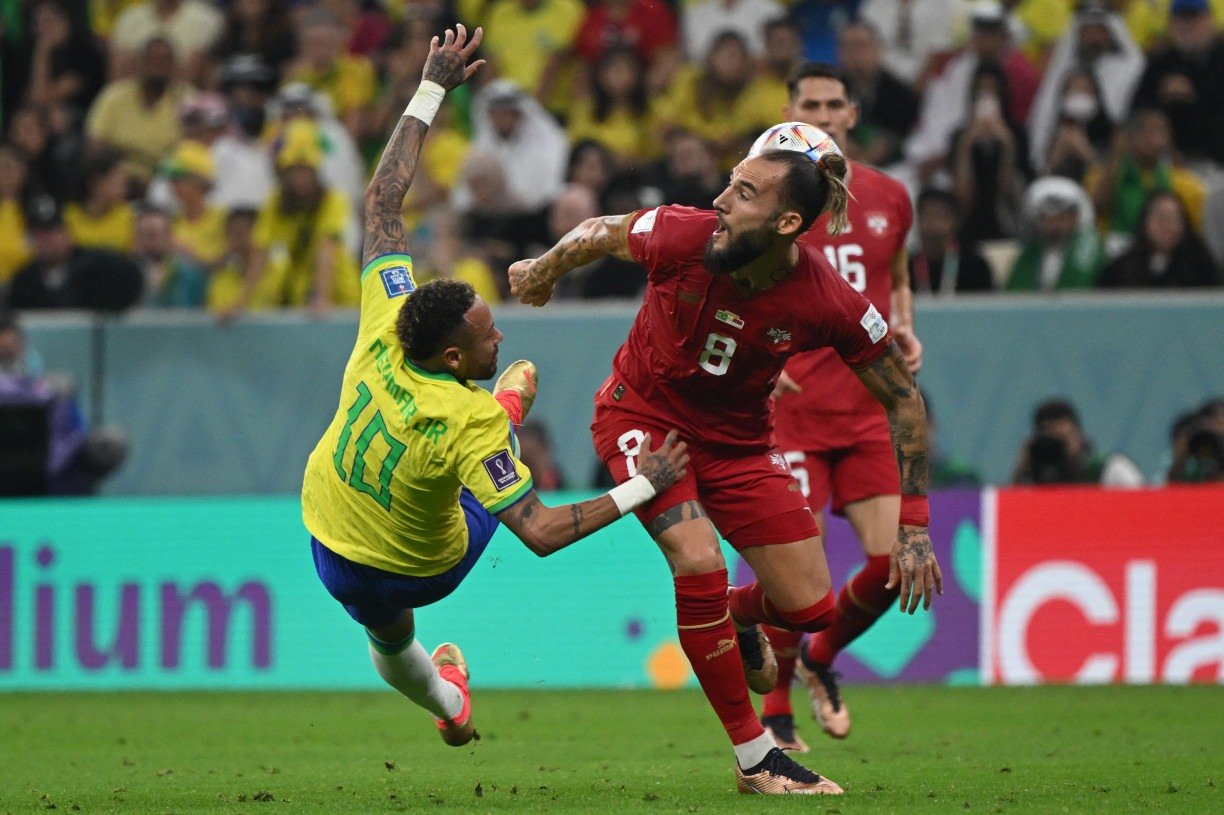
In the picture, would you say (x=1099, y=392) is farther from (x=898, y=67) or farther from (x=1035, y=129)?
(x=898, y=67)

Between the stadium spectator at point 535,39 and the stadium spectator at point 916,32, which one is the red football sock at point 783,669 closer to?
the stadium spectator at point 916,32

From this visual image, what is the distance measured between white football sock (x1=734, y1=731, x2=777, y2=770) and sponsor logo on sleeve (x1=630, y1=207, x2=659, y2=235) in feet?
6.59

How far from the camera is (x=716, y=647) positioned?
7320 mm

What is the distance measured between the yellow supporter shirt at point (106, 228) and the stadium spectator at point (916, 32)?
658 cm

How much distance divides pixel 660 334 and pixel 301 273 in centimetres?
788

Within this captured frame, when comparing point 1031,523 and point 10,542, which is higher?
point 1031,523

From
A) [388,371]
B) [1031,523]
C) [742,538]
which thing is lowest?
[1031,523]

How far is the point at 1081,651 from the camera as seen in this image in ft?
41.3

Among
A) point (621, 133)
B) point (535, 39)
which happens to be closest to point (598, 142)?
point (621, 133)

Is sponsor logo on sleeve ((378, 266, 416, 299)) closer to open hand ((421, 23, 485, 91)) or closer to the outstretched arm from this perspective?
the outstretched arm

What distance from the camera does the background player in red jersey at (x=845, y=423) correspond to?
358 inches

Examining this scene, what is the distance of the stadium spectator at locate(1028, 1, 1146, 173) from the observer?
15.0 meters

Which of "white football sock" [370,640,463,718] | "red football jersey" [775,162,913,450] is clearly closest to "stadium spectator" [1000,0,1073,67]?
"red football jersey" [775,162,913,450]

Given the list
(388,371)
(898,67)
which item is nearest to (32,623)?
(388,371)
